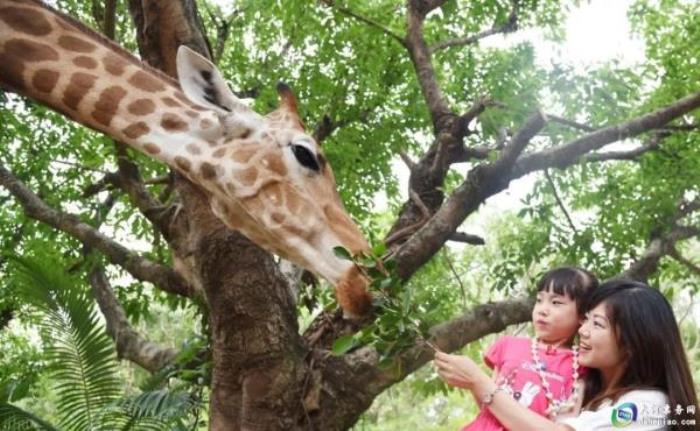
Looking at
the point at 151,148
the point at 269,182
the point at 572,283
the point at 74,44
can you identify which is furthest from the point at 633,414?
the point at 74,44

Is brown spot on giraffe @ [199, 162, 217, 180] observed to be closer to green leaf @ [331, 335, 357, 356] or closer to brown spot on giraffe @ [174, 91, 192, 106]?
brown spot on giraffe @ [174, 91, 192, 106]

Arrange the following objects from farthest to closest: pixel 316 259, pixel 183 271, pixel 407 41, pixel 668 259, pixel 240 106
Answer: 1. pixel 668 259
2. pixel 407 41
3. pixel 183 271
4. pixel 240 106
5. pixel 316 259

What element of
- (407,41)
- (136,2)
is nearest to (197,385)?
(136,2)

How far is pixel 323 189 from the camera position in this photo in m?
3.75

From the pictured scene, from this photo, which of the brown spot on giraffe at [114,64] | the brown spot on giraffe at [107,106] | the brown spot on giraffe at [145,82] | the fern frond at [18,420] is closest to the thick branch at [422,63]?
the brown spot on giraffe at [145,82]

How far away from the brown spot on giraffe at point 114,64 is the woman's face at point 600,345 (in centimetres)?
280

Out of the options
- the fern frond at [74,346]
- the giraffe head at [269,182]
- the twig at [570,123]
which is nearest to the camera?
the giraffe head at [269,182]

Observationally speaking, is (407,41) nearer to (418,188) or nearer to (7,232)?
(418,188)

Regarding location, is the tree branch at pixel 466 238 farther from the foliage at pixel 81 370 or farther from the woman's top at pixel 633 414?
the woman's top at pixel 633 414

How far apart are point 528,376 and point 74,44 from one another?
298 centimetres

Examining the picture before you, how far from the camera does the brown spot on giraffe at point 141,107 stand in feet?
12.8

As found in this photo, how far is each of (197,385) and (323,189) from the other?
1900mm

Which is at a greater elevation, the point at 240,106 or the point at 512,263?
the point at 512,263

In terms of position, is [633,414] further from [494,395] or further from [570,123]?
[570,123]
